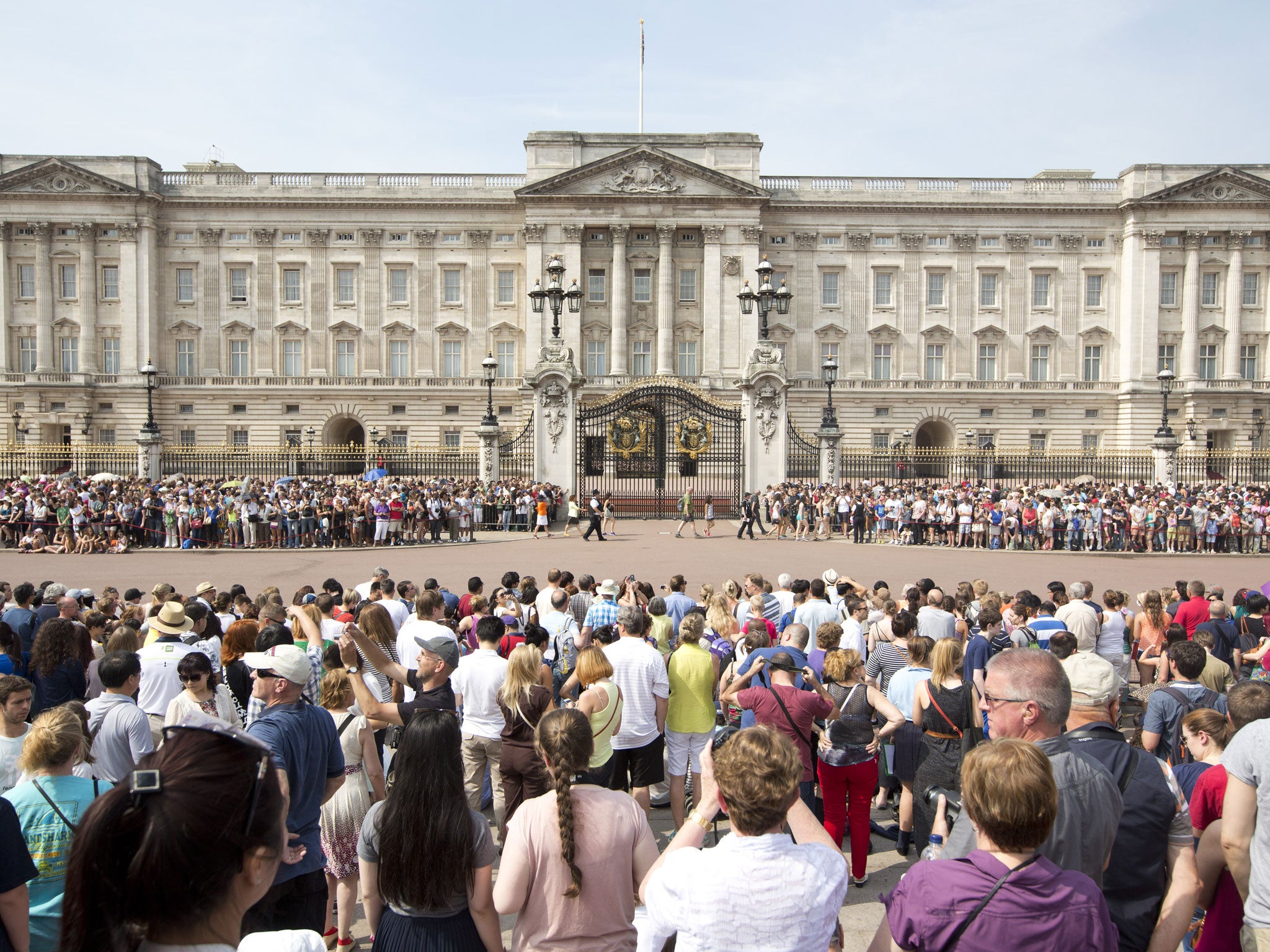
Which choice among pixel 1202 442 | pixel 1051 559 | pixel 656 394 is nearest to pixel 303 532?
pixel 656 394

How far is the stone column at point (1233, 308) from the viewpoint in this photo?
51750mm

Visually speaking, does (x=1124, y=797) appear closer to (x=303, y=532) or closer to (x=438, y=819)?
(x=438, y=819)

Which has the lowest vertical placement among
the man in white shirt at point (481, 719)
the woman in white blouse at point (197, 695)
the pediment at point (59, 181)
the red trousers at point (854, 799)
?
the red trousers at point (854, 799)

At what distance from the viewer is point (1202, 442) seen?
50.9m

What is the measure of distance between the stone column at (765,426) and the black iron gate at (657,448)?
909 mm

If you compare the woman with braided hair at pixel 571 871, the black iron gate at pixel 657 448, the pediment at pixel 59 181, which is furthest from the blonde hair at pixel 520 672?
the pediment at pixel 59 181

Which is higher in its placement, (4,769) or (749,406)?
(749,406)

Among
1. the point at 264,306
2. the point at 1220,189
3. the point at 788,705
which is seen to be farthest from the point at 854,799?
the point at 1220,189

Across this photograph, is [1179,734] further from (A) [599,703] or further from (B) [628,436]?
(B) [628,436]

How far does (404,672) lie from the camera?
666 centimetres

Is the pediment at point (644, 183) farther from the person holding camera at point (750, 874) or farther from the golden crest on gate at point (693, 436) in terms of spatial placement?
the person holding camera at point (750, 874)

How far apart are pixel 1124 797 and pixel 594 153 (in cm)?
5176

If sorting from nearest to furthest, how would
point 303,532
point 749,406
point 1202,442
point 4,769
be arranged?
point 4,769 → point 303,532 → point 749,406 → point 1202,442

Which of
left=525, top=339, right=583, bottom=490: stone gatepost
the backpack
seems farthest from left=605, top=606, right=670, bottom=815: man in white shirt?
left=525, top=339, right=583, bottom=490: stone gatepost
